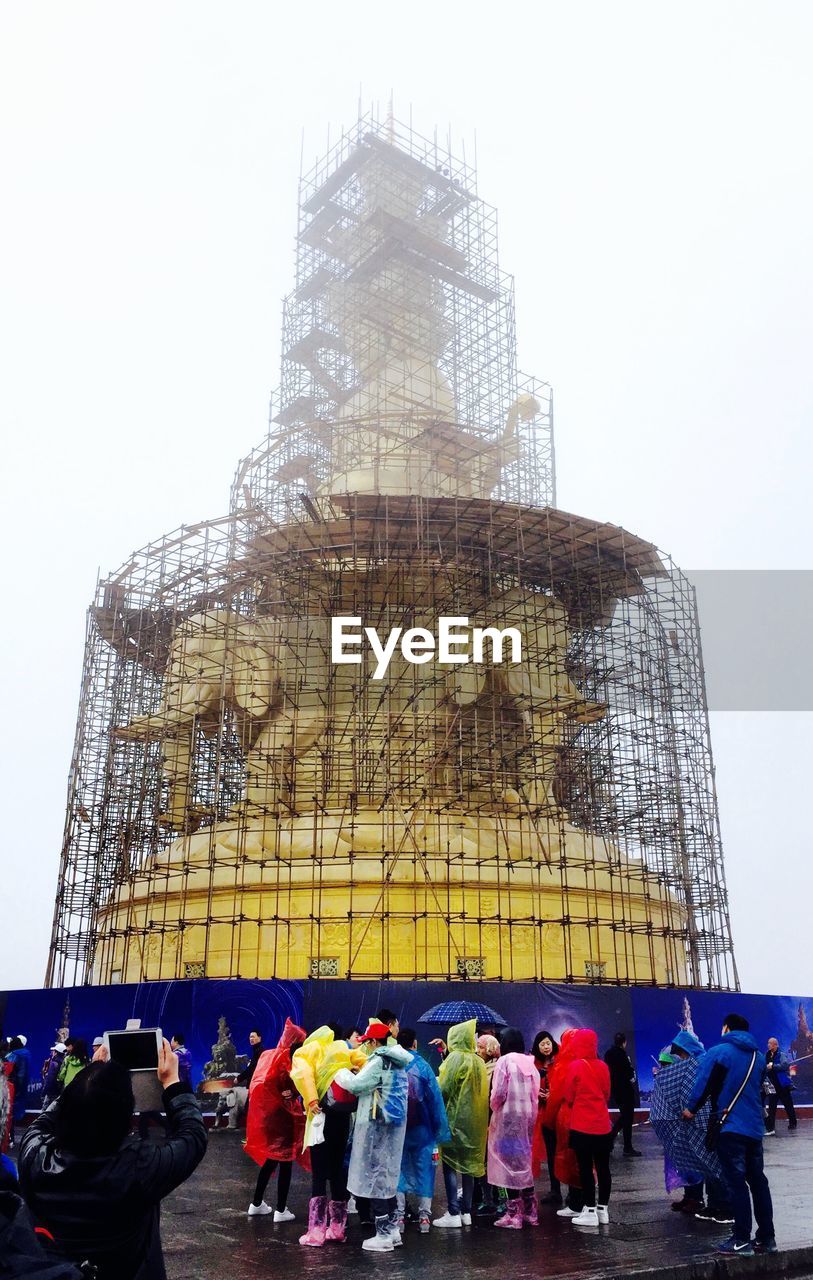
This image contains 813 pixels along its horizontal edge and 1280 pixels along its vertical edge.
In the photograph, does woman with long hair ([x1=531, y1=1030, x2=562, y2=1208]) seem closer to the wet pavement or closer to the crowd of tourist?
the crowd of tourist

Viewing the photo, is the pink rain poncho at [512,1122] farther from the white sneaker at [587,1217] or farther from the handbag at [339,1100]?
the handbag at [339,1100]

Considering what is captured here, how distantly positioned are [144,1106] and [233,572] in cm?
2069

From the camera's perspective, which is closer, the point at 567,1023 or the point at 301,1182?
the point at 301,1182

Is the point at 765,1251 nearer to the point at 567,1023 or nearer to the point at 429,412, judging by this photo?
the point at 567,1023

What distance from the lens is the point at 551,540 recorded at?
78.7ft

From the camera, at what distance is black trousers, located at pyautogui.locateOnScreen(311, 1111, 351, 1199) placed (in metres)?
7.98

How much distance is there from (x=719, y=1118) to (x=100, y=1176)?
5066 mm

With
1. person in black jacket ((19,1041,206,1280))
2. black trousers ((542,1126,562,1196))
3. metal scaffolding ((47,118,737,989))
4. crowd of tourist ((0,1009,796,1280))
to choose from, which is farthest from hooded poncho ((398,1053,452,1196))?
metal scaffolding ((47,118,737,989))

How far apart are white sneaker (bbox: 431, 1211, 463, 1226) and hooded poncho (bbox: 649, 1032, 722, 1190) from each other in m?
1.61

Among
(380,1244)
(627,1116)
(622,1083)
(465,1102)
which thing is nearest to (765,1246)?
(465,1102)

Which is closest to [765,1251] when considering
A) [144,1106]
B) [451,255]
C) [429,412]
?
[144,1106]

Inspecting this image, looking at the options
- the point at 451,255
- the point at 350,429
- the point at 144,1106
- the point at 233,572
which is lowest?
the point at 144,1106

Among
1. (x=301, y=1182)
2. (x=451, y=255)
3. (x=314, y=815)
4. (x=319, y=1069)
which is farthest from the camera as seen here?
(x=451, y=255)

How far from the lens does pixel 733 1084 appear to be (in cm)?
750
